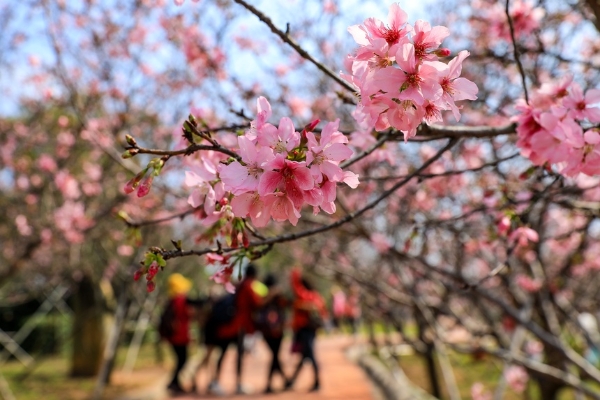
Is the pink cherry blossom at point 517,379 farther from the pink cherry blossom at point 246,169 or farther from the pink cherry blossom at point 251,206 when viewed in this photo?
the pink cherry blossom at point 246,169

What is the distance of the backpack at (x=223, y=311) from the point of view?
24.1 feet

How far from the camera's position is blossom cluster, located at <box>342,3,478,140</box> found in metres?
1.21

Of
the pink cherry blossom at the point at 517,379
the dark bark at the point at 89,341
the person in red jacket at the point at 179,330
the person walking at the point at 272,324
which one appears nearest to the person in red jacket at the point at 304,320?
the person walking at the point at 272,324

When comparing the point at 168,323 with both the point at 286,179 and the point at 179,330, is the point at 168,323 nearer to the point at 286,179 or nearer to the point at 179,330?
the point at 179,330

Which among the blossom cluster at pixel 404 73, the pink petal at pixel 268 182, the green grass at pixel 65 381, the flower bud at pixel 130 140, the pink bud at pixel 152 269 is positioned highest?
the green grass at pixel 65 381

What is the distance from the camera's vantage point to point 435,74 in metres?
1.22

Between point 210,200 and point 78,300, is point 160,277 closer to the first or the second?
point 78,300

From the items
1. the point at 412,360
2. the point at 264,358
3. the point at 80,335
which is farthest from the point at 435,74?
the point at 264,358

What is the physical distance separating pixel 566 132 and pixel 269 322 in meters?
6.29

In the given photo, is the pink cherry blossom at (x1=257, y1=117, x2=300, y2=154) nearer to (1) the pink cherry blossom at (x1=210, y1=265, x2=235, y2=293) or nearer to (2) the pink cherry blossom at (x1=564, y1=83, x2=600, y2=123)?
(1) the pink cherry blossom at (x1=210, y1=265, x2=235, y2=293)

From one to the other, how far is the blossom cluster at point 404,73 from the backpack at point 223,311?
634 centimetres

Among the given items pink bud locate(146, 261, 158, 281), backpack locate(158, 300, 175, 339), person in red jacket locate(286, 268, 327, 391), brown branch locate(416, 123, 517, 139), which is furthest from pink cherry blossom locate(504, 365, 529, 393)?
pink bud locate(146, 261, 158, 281)

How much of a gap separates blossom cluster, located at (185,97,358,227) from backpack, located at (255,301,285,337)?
20.5ft

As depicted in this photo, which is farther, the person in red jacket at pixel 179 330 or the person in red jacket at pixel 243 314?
the person in red jacket at pixel 179 330
